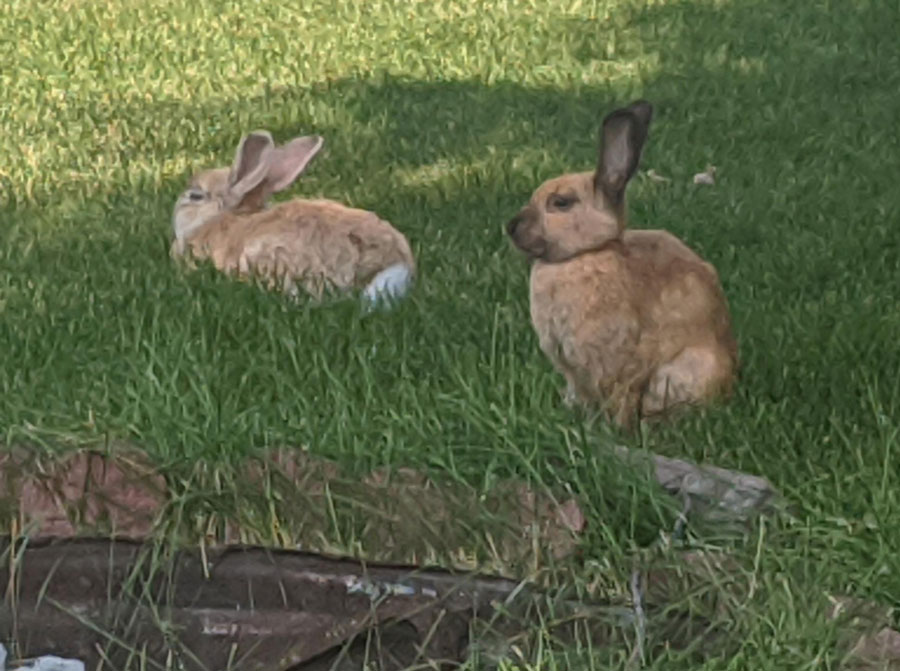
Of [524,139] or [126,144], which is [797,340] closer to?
[524,139]

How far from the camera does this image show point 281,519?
13.6 feet

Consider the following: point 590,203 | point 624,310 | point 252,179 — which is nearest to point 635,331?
point 624,310

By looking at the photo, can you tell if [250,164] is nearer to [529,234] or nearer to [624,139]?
[529,234]

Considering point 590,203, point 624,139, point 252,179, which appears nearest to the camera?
point 624,139

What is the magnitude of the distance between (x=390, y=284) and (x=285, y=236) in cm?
39

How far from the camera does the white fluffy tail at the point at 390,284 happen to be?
222 inches

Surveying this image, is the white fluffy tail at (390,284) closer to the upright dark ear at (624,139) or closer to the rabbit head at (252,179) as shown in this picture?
the rabbit head at (252,179)

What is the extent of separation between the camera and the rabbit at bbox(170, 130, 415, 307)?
5.85 meters

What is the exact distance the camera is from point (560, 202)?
487 centimetres

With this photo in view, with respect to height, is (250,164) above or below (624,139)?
below

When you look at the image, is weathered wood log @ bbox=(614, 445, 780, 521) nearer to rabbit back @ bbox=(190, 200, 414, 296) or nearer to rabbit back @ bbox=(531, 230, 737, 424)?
rabbit back @ bbox=(531, 230, 737, 424)

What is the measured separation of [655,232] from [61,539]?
1.62 metres

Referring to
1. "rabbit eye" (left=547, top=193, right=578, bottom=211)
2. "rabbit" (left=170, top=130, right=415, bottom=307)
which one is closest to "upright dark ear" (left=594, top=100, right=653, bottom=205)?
"rabbit eye" (left=547, top=193, right=578, bottom=211)

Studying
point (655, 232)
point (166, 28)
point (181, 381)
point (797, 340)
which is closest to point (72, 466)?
point (181, 381)
